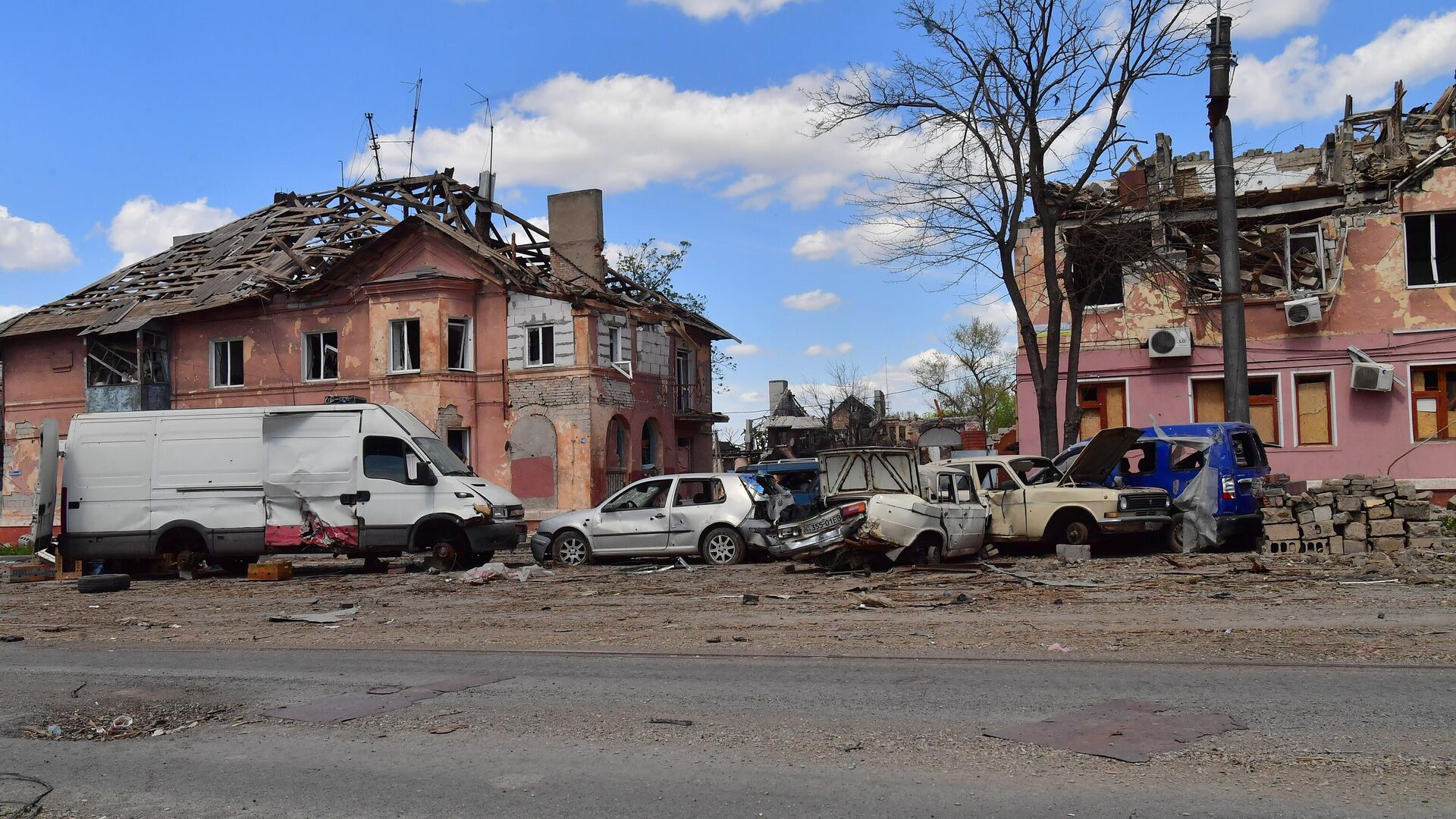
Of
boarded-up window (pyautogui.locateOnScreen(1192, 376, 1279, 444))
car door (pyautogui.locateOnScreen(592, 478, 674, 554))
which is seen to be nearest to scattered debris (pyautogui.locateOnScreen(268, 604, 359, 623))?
car door (pyautogui.locateOnScreen(592, 478, 674, 554))

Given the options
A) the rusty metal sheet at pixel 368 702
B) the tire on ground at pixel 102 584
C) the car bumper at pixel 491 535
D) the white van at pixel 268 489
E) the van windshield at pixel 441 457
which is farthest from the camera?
the van windshield at pixel 441 457

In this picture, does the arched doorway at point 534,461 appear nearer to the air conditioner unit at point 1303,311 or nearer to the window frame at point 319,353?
the window frame at point 319,353

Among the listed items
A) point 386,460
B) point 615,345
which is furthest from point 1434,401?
point 386,460

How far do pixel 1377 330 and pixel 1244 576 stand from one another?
1383 cm

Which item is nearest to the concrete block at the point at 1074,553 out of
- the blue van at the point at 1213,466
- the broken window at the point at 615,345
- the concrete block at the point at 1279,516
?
the blue van at the point at 1213,466

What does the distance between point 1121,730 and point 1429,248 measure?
2215 centimetres

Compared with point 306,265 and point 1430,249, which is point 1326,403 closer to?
point 1430,249

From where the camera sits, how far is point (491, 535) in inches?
704

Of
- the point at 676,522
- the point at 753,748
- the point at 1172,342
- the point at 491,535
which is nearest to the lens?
the point at 753,748

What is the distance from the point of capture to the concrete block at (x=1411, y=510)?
15070 mm

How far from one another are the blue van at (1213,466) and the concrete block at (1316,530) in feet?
2.03

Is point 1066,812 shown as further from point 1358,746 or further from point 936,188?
point 936,188

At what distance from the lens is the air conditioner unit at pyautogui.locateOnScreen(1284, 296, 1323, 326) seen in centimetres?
2356

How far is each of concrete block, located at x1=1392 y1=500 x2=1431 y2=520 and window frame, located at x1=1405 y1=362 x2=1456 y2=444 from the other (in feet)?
32.2
